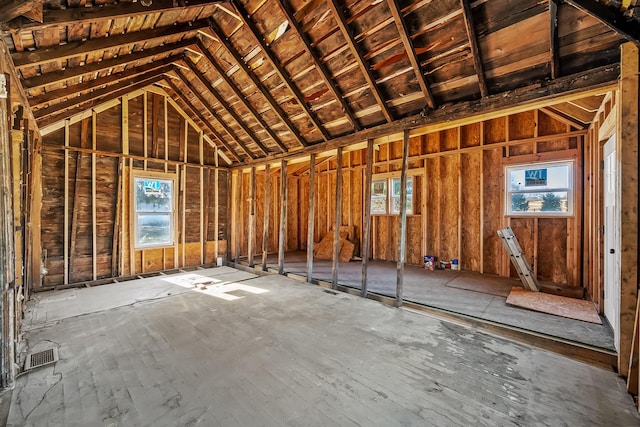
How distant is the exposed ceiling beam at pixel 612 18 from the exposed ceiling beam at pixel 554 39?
0.29m

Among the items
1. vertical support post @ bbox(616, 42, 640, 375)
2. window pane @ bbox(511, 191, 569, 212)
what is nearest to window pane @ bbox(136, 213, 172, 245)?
vertical support post @ bbox(616, 42, 640, 375)

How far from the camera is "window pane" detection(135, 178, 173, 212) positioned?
244 inches

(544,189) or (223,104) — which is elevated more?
(223,104)

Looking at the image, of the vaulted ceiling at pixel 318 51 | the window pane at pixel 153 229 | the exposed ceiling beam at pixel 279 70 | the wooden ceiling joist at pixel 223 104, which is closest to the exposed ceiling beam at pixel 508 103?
the vaulted ceiling at pixel 318 51

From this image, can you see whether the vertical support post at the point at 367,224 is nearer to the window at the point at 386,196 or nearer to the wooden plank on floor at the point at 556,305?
the wooden plank on floor at the point at 556,305

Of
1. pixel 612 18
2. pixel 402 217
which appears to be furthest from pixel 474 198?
pixel 612 18

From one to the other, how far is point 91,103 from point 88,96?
0.79 meters

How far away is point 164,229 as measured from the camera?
21.5 feet

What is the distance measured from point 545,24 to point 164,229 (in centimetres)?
757

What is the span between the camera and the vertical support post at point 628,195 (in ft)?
7.43

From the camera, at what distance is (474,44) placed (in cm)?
288

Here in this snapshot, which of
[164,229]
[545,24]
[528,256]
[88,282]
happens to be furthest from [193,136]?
[528,256]

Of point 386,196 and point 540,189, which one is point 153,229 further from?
point 540,189

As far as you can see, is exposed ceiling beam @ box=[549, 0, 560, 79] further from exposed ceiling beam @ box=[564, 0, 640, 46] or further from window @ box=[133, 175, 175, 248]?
window @ box=[133, 175, 175, 248]
